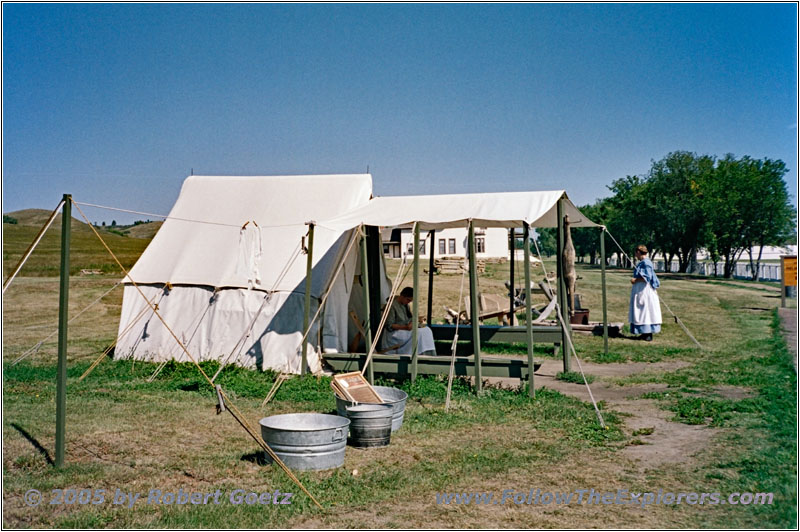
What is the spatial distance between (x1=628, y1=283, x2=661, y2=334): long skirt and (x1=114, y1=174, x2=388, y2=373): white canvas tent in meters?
6.04

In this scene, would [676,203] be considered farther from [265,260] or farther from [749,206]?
[265,260]

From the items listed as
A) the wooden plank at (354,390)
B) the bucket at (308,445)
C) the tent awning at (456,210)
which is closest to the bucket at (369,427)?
the wooden plank at (354,390)

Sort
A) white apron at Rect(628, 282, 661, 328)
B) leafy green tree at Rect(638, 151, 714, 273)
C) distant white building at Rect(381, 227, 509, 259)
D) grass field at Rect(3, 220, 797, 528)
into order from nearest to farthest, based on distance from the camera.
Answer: grass field at Rect(3, 220, 797, 528)
white apron at Rect(628, 282, 661, 328)
leafy green tree at Rect(638, 151, 714, 273)
distant white building at Rect(381, 227, 509, 259)

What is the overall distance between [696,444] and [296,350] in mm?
5399

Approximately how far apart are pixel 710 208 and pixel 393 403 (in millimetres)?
36667

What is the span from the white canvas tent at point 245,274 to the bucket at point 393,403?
102 inches

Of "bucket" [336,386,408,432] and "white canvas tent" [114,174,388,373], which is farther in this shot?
"white canvas tent" [114,174,388,373]

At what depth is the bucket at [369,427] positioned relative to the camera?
21.4ft

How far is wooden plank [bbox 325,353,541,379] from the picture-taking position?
28.9ft

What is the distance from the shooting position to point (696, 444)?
6629mm

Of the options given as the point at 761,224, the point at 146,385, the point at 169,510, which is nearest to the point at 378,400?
the point at 169,510

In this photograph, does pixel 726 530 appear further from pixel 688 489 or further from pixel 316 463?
pixel 316 463

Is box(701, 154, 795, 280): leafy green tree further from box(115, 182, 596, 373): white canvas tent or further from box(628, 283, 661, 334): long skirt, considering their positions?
box(115, 182, 596, 373): white canvas tent

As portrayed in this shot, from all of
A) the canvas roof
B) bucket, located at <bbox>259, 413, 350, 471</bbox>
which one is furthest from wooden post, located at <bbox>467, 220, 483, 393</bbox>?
bucket, located at <bbox>259, 413, 350, 471</bbox>
